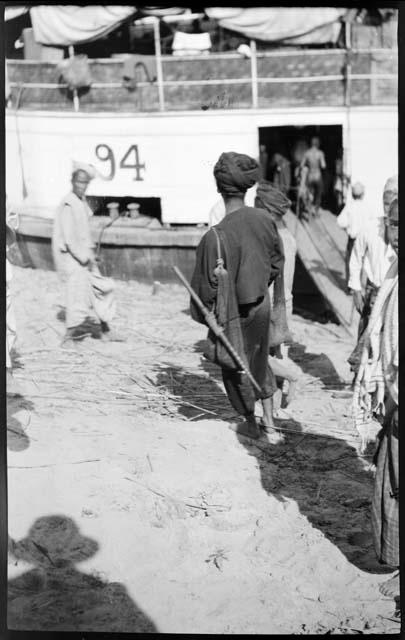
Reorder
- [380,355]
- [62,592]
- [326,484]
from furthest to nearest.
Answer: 1. [326,484]
2. [62,592]
3. [380,355]

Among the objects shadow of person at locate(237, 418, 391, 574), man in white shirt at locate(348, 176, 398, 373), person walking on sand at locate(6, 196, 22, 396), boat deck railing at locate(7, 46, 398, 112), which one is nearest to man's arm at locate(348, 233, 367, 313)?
man in white shirt at locate(348, 176, 398, 373)

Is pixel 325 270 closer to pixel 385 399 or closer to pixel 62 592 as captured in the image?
pixel 385 399

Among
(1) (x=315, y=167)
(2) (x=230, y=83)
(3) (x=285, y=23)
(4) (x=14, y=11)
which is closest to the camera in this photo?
(4) (x=14, y=11)

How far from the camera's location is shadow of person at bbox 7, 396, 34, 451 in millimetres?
5473

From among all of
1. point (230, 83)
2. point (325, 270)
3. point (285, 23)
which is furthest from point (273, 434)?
point (285, 23)

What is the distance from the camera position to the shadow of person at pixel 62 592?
5078 millimetres

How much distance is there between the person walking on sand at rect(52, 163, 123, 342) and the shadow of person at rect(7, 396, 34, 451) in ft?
1.58

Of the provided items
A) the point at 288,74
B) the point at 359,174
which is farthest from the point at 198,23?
the point at 359,174

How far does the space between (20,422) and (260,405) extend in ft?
4.75

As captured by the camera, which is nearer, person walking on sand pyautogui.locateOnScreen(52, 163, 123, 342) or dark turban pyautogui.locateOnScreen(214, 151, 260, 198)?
dark turban pyautogui.locateOnScreen(214, 151, 260, 198)

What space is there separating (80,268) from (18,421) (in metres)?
0.94

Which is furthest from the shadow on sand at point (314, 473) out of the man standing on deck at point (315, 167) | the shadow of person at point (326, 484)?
the man standing on deck at point (315, 167)

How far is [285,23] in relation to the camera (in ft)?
23.1

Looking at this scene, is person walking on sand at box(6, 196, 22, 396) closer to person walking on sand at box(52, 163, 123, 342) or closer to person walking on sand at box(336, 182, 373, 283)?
person walking on sand at box(52, 163, 123, 342)
